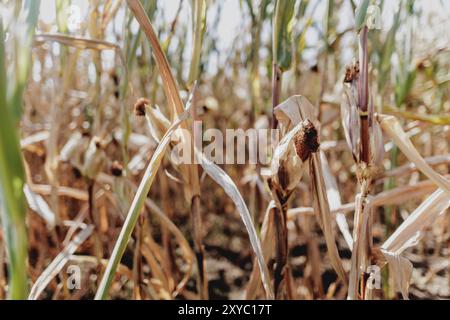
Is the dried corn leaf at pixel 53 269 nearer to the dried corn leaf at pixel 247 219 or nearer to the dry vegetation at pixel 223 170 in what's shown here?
the dry vegetation at pixel 223 170

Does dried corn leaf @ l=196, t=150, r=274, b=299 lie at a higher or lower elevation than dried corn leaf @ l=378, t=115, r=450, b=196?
lower

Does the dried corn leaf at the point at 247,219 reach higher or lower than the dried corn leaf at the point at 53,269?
higher

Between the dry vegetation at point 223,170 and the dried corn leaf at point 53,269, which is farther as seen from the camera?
the dried corn leaf at point 53,269

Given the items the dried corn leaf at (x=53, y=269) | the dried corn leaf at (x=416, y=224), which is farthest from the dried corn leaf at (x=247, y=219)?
the dried corn leaf at (x=53, y=269)

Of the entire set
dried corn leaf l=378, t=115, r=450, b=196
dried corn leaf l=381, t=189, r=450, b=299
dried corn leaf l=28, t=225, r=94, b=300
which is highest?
dried corn leaf l=378, t=115, r=450, b=196

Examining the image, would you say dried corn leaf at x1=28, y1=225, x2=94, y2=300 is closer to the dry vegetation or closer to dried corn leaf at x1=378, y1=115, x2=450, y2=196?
the dry vegetation

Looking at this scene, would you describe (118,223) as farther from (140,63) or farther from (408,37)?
(408,37)

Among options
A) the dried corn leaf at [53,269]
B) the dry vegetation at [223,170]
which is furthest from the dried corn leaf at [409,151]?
the dried corn leaf at [53,269]

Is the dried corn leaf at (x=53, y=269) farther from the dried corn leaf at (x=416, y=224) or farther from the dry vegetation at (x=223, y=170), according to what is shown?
the dried corn leaf at (x=416, y=224)

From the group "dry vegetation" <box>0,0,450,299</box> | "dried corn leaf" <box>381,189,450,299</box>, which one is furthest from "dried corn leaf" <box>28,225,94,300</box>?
"dried corn leaf" <box>381,189,450,299</box>

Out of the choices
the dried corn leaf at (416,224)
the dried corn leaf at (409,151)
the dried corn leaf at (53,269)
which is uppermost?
the dried corn leaf at (409,151)
